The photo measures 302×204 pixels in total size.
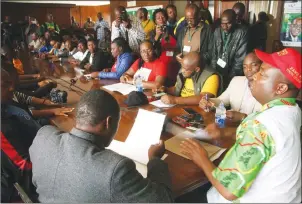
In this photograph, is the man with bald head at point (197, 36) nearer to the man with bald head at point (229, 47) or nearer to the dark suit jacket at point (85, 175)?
the man with bald head at point (229, 47)

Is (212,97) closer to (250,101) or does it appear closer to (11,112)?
(250,101)

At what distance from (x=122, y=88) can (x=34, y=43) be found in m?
5.23

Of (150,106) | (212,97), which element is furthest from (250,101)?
(150,106)

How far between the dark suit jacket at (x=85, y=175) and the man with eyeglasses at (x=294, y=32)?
15.2ft

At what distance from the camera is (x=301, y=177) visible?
0.96m

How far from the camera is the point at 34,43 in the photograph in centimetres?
680

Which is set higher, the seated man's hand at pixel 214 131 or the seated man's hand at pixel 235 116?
the seated man's hand at pixel 235 116

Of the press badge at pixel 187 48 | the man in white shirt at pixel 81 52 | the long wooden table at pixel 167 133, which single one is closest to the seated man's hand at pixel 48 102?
the long wooden table at pixel 167 133

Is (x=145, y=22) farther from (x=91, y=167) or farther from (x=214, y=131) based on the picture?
(x=91, y=167)

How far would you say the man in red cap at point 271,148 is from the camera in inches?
34.4

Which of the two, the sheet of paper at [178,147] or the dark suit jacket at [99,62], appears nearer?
the sheet of paper at [178,147]

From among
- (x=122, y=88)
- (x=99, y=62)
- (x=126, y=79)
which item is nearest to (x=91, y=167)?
(x=122, y=88)

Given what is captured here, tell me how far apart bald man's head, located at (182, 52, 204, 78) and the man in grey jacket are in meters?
1.31

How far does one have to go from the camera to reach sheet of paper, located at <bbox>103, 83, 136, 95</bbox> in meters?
2.49
